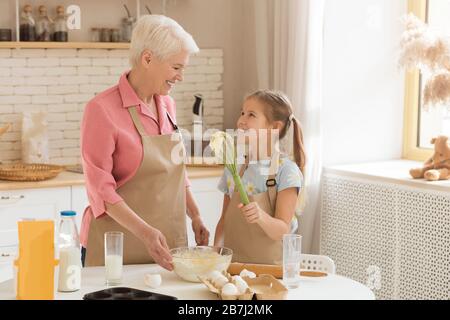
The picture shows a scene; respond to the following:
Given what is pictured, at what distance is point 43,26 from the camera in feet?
14.5

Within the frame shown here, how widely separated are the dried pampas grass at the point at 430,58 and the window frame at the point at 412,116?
0.56 meters

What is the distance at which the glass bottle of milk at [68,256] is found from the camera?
2.38m

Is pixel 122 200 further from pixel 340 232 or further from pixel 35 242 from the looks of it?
pixel 340 232

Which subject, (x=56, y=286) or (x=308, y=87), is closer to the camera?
(x=56, y=286)

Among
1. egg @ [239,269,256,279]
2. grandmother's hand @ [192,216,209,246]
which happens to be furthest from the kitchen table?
grandmother's hand @ [192,216,209,246]

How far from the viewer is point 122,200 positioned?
281 centimetres

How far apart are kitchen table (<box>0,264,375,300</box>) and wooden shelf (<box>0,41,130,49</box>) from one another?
2025mm

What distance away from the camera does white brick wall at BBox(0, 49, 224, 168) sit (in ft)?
14.6

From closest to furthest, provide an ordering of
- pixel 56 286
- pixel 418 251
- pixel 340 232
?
pixel 56 286 < pixel 418 251 < pixel 340 232

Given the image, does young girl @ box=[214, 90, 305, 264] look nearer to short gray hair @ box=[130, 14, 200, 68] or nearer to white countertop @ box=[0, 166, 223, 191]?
short gray hair @ box=[130, 14, 200, 68]

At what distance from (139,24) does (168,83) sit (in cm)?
24

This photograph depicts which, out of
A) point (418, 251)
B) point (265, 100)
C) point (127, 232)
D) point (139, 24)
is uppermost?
point (139, 24)

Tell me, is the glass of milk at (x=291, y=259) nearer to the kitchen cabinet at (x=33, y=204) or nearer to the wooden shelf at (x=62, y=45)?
the kitchen cabinet at (x=33, y=204)

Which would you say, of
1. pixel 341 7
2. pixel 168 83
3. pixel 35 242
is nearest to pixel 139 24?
pixel 168 83
